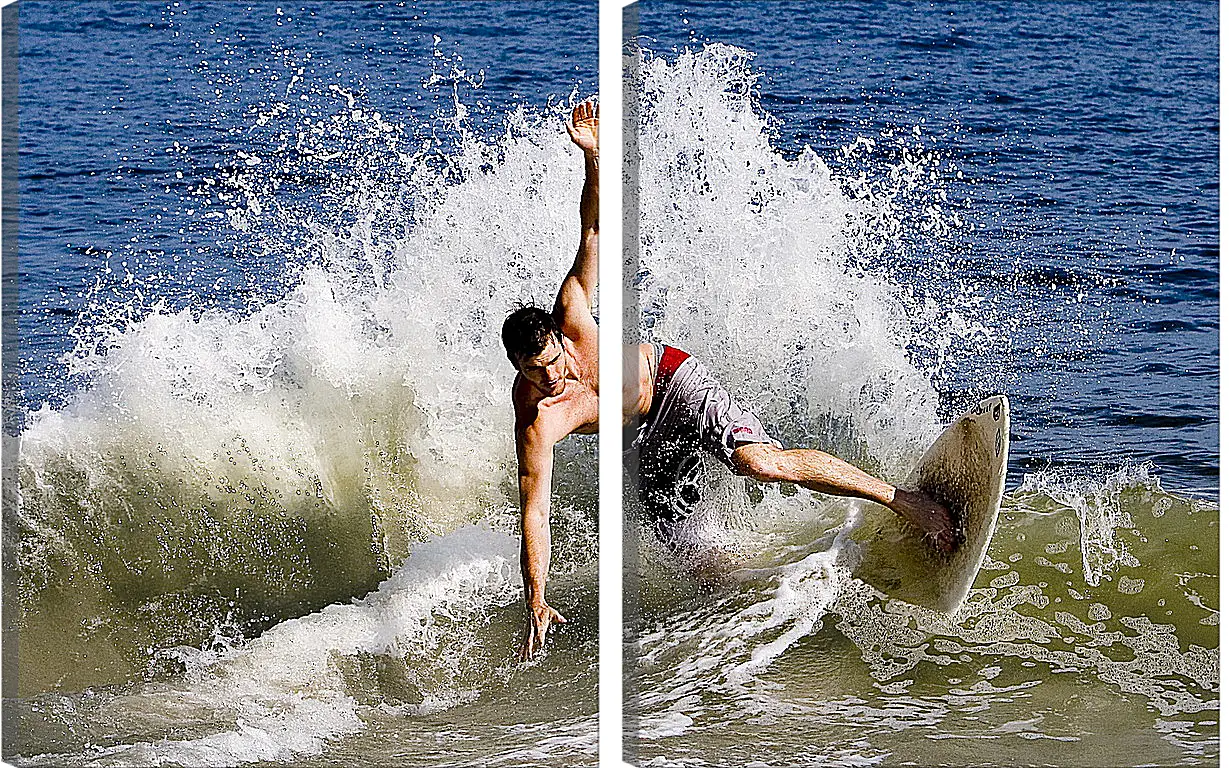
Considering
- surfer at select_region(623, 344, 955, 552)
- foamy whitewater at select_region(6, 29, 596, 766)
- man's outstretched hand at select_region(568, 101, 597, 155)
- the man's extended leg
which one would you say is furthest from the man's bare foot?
man's outstretched hand at select_region(568, 101, 597, 155)

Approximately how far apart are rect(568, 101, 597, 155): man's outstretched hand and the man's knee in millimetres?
667

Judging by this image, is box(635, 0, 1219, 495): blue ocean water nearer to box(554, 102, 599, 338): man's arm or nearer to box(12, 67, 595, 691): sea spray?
box(554, 102, 599, 338): man's arm

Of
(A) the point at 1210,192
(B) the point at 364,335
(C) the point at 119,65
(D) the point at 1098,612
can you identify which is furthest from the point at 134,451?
(A) the point at 1210,192

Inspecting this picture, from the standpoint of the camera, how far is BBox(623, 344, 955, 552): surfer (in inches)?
96.2

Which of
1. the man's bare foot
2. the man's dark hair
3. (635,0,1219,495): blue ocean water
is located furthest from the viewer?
the man's dark hair

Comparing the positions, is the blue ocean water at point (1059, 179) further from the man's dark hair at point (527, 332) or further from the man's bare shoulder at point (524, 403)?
the man's bare shoulder at point (524, 403)

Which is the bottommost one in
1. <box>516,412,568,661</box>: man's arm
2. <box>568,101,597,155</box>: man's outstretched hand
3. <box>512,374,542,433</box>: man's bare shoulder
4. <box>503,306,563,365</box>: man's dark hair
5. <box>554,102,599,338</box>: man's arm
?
<box>516,412,568,661</box>: man's arm

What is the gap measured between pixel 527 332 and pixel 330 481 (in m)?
0.51

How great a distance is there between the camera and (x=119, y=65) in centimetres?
252

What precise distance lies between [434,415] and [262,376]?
0.36 metres

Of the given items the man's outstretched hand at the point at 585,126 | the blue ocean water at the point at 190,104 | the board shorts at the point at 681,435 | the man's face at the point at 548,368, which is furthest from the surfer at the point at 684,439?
the blue ocean water at the point at 190,104

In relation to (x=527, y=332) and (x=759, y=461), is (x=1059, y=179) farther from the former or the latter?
(x=527, y=332)

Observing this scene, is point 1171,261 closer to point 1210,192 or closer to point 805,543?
point 1210,192

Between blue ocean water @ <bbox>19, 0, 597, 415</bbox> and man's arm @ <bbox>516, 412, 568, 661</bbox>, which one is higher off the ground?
blue ocean water @ <bbox>19, 0, 597, 415</bbox>
